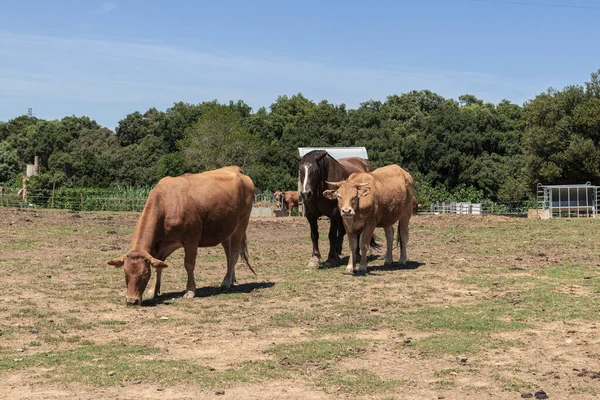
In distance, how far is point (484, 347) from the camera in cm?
794

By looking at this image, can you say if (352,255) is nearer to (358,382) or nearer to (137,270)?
(137,270)

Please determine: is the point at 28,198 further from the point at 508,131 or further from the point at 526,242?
the point at 508,131

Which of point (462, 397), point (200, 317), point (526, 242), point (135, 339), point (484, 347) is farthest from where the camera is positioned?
point (526, 242)

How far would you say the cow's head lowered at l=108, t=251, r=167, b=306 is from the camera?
10648 mm

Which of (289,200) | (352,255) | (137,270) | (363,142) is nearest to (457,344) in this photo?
(137,270)

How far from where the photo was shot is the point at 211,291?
40.8ft

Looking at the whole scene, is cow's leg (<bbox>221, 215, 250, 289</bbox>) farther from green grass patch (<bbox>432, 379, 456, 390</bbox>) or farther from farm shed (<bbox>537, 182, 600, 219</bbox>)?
farm shed (<bbox>537, 182, 600, 219</bbox>)

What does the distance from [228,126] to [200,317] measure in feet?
204

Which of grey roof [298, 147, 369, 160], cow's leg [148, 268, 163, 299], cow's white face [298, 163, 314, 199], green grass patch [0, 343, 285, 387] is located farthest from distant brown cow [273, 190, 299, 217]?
green grass patch [0, 343, 285, 387]

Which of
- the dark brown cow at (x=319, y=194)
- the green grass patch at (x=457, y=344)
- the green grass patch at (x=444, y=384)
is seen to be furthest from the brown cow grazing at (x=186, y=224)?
the green grass patch at (x=444, y=384)

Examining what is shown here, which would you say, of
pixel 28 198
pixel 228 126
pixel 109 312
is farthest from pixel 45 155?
pixel 109 312

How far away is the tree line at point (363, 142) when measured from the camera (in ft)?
163

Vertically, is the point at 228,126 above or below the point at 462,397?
above

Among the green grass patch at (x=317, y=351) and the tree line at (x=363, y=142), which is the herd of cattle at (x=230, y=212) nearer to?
the green grass patch at (x=317, y=351)
